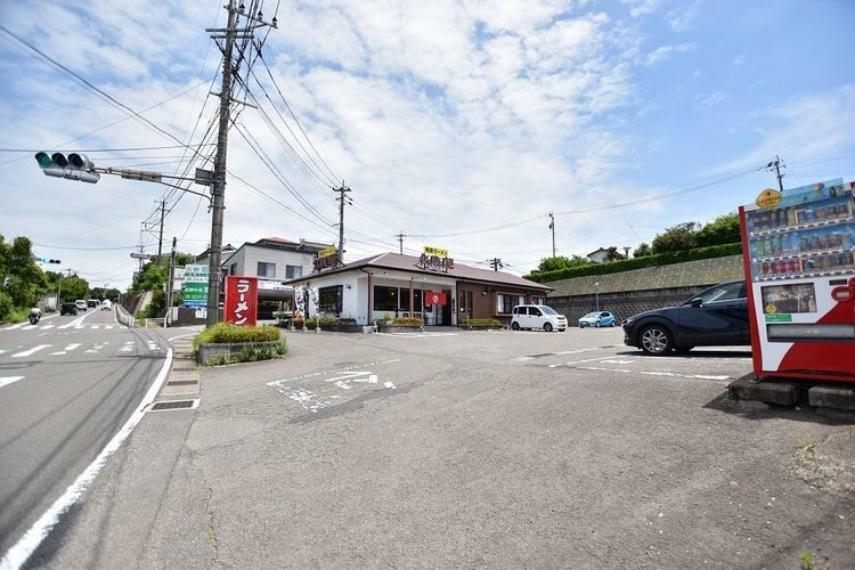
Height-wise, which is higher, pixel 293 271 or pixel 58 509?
pixel 293 271

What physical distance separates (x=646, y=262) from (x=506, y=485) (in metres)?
36.2

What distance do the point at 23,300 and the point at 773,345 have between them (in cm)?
5003

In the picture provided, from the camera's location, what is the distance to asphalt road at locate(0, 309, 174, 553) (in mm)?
3391

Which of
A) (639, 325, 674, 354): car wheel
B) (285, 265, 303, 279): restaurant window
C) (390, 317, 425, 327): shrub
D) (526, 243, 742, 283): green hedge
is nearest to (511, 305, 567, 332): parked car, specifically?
(390, 317, 425, 327): shrub

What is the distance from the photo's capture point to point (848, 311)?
4.10 metres

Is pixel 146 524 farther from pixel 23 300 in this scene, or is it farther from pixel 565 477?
pixel 23 300

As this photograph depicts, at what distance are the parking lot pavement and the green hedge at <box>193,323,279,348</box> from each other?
5.69 metres

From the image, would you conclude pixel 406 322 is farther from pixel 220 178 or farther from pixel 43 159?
pixel 43 159

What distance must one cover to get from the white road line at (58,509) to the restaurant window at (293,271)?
39.4 m

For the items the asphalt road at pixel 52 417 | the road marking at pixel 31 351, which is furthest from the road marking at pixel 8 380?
the road marking at pixel 31 351

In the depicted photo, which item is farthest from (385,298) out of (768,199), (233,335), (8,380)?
(768,199)

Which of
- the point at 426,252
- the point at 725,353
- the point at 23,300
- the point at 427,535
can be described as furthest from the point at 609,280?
the point at 23,300

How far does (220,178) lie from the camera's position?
43.3ft

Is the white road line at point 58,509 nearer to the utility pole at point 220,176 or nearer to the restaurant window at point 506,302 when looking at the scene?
the utility pole at point 220,176
